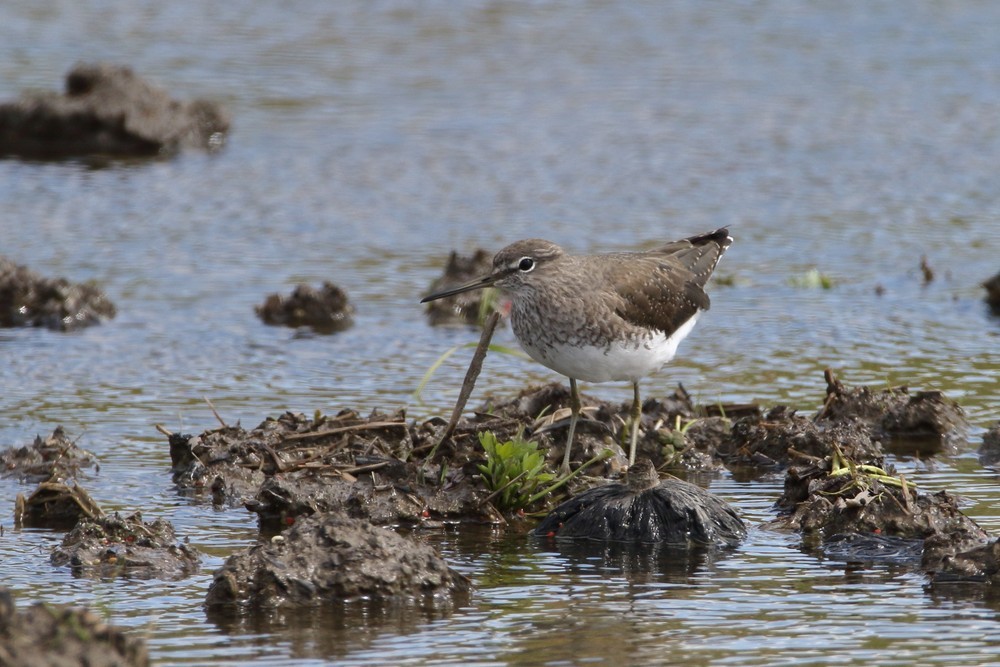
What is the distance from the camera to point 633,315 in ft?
27.6

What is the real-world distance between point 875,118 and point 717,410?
28.3 feet

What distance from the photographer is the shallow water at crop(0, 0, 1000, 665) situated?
643 cm

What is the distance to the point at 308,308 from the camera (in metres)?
11.8

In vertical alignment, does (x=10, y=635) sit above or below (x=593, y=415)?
below

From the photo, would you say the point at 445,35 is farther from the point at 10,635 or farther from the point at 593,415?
the point at 10,635

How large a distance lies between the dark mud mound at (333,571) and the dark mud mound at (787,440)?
2.65 metres

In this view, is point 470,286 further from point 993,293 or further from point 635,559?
point 993,293

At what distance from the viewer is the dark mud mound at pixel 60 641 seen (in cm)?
475

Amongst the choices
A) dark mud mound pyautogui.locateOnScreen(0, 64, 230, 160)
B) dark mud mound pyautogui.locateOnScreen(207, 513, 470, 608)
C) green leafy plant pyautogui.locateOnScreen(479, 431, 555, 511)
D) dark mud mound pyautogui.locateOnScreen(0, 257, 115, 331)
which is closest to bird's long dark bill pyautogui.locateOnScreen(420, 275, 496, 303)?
green leafy plant pyautogui.locateOnScreen(479, 431, 555, 511)

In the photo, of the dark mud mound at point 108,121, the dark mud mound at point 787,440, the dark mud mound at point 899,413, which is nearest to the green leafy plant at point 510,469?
the dark mud mound at point 787,440

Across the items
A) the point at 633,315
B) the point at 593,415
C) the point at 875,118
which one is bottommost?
the point at 593,415

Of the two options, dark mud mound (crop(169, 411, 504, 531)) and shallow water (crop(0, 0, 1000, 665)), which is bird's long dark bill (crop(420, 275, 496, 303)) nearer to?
dark mud mound (crop(169, 411, 504, 531))

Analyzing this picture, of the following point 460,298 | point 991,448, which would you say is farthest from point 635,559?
point 460,298

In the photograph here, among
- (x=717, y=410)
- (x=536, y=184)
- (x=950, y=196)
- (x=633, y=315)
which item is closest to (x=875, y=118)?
(x=950, y=196)
